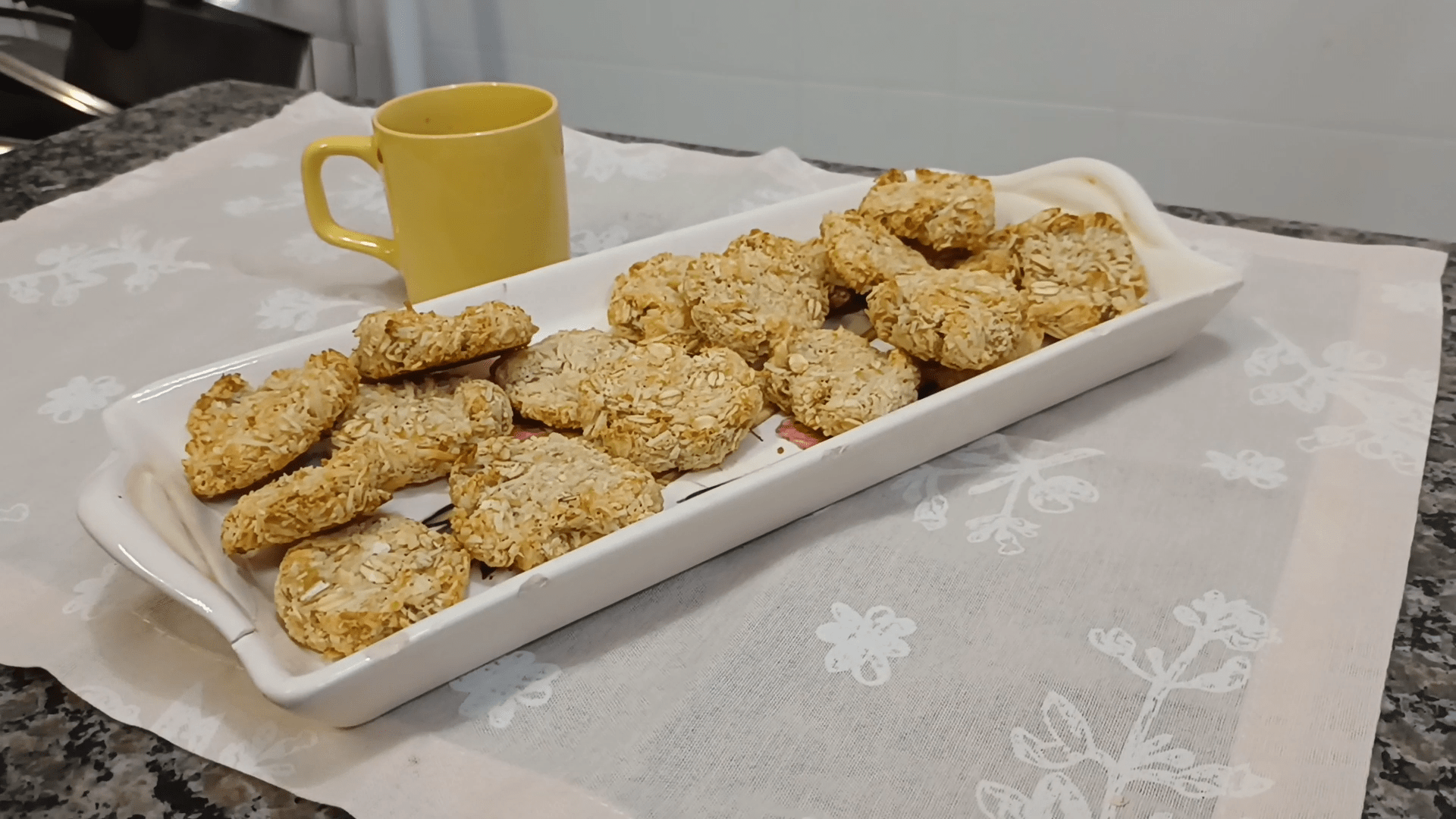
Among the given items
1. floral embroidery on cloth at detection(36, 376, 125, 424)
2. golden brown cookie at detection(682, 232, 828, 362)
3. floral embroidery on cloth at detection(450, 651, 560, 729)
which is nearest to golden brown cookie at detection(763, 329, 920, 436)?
golden brown cookie at detection(682, 232, 828, 362)

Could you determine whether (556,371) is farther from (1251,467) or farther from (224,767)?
(1251,467)

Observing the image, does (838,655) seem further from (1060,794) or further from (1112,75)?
(1112,75)

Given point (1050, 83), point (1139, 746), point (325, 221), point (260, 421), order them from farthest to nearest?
point (1050, 83) → point (325, 221) → point (260, 421) → point (1139, 746)

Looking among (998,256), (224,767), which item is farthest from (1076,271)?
(224,767)

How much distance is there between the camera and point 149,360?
0.91 metres

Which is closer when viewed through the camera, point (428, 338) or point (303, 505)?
point (303, 505)

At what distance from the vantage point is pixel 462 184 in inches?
34.1

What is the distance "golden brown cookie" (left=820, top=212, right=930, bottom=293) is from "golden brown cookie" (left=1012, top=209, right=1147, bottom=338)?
0.09m

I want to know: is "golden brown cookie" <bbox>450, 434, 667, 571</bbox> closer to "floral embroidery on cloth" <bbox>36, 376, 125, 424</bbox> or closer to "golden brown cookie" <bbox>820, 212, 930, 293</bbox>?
"golden brown cookie" <bbox>820, 212, 930, 293</bbox>

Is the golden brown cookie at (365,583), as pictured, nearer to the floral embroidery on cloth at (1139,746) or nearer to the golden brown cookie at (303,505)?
the golden brown cookie at (303,505)

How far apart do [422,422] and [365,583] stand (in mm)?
147

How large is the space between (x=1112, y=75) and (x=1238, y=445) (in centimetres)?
100

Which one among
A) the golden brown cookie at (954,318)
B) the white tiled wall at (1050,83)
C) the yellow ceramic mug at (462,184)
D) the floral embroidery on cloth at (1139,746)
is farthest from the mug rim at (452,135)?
the white tiled wall at (1050,83)

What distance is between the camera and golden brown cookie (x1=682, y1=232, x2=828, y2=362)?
763mm
